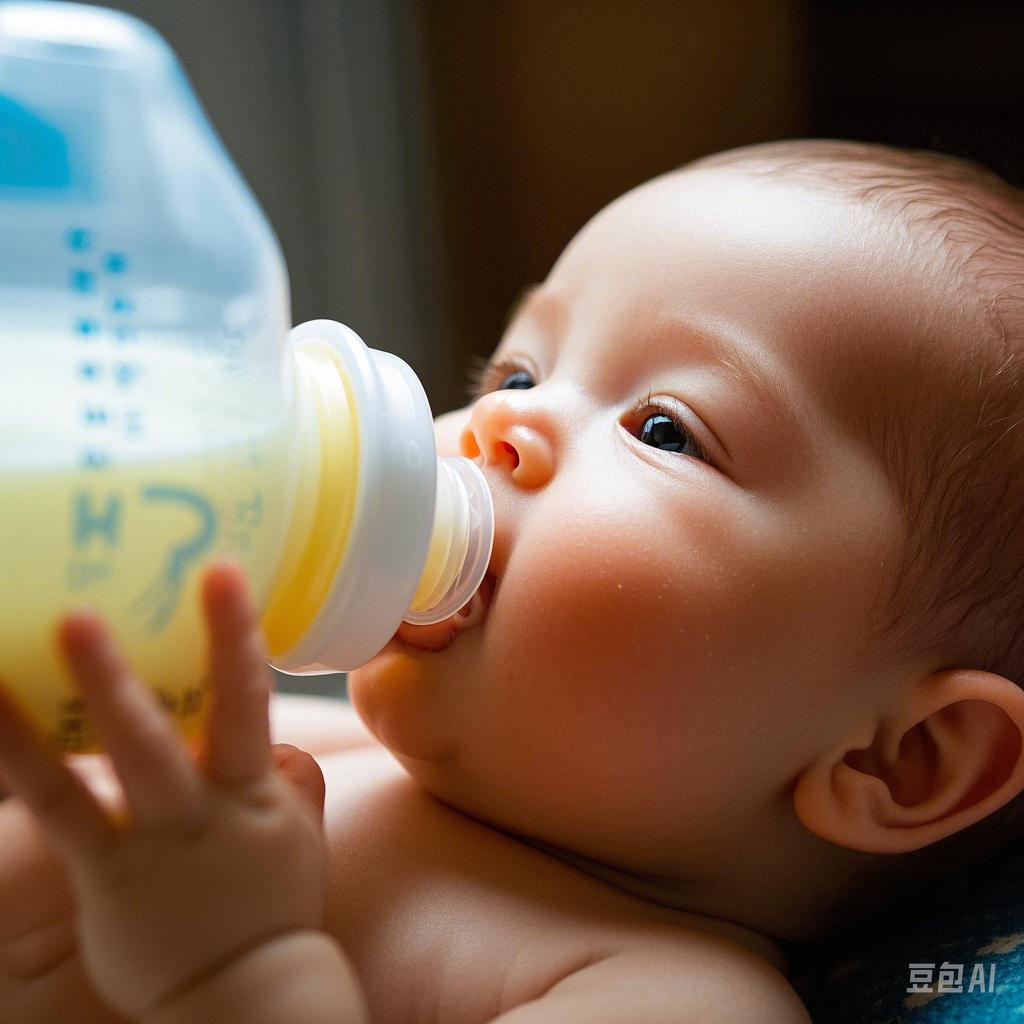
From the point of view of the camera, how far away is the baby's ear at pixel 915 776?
2.91ft

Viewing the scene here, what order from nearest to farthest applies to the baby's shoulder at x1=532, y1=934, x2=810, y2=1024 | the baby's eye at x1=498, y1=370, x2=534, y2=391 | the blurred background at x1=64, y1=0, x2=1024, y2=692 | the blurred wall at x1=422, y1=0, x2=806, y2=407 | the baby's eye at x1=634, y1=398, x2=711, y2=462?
the baby's shoulder at x1=532, y1=934, x2=810, y2=1024 < the baby's eye at x1=634, y1=398, x2=711, y2=462 < the baby's eye at x1=498, y1=370, x2=534, y2=391 < the blurred background at x1=64, y1=0, x2=1024, y2=692 < the blurred wall at x1=422, y1=0, x2=806, y2=407

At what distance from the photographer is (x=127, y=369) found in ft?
1.90

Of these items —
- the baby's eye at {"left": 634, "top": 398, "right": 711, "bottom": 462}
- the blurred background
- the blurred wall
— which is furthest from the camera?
the blurred wall

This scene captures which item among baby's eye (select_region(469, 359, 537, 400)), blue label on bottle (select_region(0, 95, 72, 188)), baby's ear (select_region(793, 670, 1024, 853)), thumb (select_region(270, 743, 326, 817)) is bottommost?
baby's ear (select_region(793, 670, 1024, 853))

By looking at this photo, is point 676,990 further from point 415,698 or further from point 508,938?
point 415,698

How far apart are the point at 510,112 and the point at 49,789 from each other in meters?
1.43

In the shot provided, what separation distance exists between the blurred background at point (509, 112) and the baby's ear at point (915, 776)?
36.1 inches

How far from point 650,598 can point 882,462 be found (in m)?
0.17

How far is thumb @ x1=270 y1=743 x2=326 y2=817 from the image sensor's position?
806mm

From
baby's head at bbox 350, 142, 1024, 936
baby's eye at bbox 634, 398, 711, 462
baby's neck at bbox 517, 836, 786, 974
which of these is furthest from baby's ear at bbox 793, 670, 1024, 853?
baby's eye at bbox 634, 398, 711, 462

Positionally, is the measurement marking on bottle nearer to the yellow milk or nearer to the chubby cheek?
the yellow milk

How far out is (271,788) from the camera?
0.65 metres

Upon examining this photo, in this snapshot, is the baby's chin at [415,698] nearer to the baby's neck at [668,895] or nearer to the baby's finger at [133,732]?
the baby's neck at [668,895]

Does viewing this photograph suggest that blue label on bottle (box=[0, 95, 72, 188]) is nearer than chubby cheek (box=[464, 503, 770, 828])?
Yes
